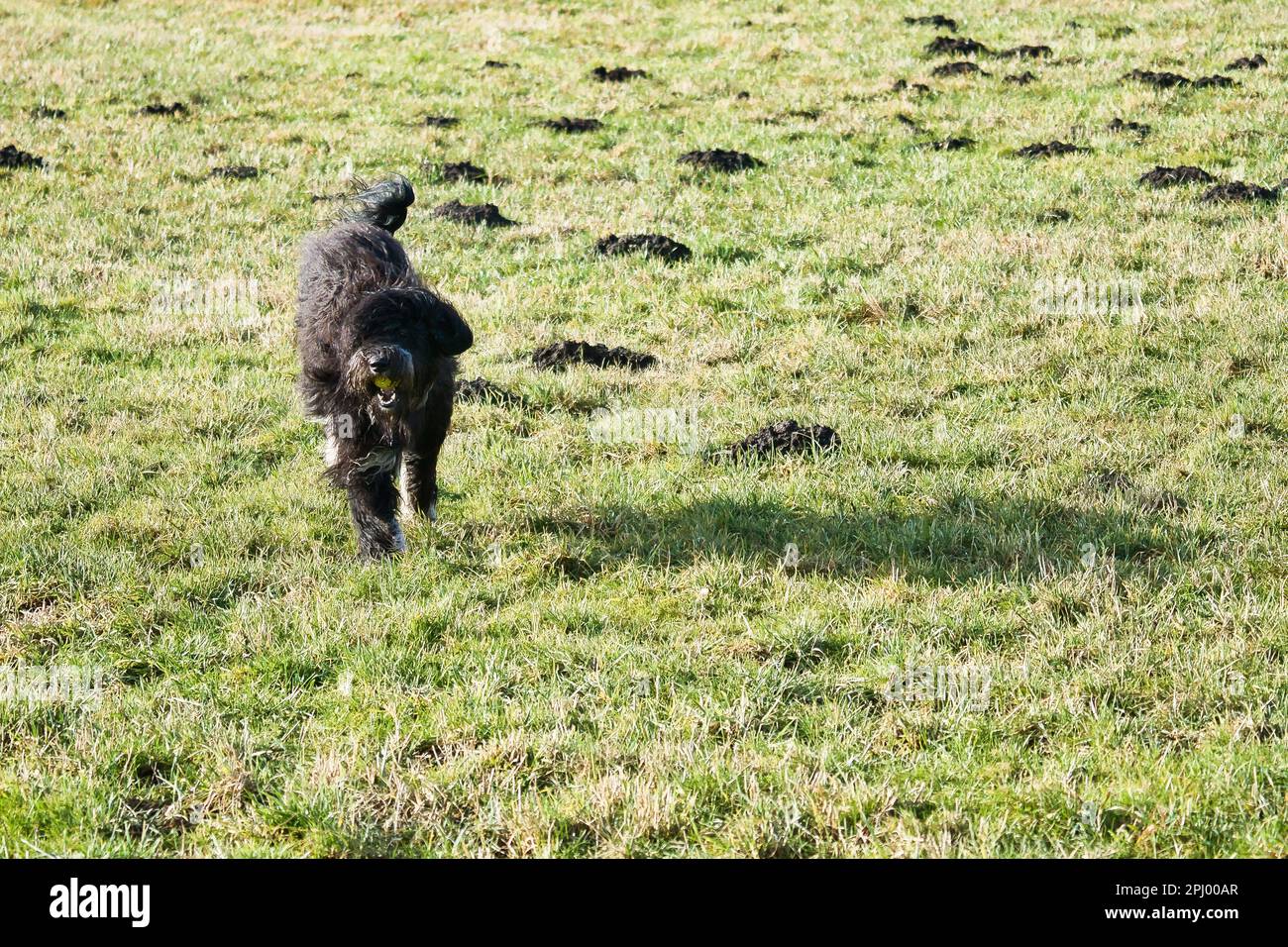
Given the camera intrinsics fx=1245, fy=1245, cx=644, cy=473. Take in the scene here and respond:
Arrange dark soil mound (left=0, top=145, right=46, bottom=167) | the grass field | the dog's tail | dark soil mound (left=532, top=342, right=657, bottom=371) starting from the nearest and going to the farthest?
the grass field → the dog's tail → dark soil mound (left=532, top=342, right=657, bottom=371) → dark soil mound (left=0, top=145, right=46, bottom=167)

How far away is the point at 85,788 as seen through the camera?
499 cm

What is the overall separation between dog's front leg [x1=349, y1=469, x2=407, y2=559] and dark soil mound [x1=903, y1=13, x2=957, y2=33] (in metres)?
23.2

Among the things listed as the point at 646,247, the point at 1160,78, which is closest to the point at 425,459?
the point at 646,247

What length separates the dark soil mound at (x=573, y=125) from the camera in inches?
837

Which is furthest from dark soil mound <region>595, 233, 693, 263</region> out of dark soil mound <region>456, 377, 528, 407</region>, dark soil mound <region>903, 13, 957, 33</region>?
dark soil mound <region>903, 13, 957, 33</region>

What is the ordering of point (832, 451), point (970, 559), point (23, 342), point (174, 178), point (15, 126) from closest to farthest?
point (970, 559)
point (832, 451)
point (23, 342)
point (174, 178)
point (15, 126)

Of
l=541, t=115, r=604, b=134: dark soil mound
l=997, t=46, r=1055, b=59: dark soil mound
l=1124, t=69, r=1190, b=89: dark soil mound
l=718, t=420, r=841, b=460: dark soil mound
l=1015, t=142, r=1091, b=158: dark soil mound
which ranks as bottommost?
l=718, t=420, r=841, b=460: dark soil mound

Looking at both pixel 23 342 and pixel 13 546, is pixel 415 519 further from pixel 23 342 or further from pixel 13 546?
pixel 23 342

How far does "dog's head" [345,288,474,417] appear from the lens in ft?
22.7

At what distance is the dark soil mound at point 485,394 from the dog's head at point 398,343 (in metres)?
3.02

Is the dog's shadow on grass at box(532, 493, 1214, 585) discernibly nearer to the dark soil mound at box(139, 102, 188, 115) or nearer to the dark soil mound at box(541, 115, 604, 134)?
the dark soil mound at box(541, 115, 604, 134)

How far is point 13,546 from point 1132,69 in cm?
2091

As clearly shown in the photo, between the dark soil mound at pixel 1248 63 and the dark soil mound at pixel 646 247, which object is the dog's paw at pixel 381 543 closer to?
the dark soil mound at pixel 646 247

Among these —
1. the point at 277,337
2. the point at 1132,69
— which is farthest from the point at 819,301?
the point at 1132,69
